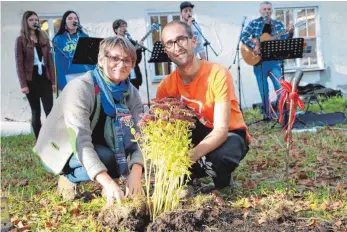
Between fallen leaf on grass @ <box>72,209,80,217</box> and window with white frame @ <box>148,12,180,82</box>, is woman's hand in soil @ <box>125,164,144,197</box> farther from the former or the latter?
window with white frame @ <box>148,12,180,82</box>

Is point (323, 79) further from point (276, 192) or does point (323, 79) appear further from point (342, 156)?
point (276, 192)

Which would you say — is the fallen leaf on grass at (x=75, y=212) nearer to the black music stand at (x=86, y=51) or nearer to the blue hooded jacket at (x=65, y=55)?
the black music stand at (x=86, y=51)

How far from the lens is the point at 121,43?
2639 millimetres

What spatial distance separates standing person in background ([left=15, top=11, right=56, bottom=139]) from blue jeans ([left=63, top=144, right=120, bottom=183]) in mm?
3217

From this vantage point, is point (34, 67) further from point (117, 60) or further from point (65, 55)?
point (117, 60)

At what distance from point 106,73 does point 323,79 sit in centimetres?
945

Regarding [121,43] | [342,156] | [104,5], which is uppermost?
[104,5]

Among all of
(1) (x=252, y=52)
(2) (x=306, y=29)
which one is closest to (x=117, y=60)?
(1) (x=252, y=52)


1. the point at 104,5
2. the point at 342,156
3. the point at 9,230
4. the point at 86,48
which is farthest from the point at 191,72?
the point at 104,5

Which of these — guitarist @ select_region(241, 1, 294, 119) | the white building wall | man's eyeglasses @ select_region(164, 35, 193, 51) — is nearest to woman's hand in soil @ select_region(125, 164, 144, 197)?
man's eyeglasses @ select_region(164, 35, 193, 51)

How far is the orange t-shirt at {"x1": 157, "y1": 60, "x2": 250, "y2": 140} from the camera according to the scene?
2895 mm

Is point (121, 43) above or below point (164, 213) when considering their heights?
above

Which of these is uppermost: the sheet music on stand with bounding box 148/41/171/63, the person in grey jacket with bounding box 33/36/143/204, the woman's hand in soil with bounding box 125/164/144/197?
the sheet music on stand with bounding box 148/41/171/63

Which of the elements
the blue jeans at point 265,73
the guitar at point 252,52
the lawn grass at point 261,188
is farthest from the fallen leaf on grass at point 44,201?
the guitar at point 252,52
